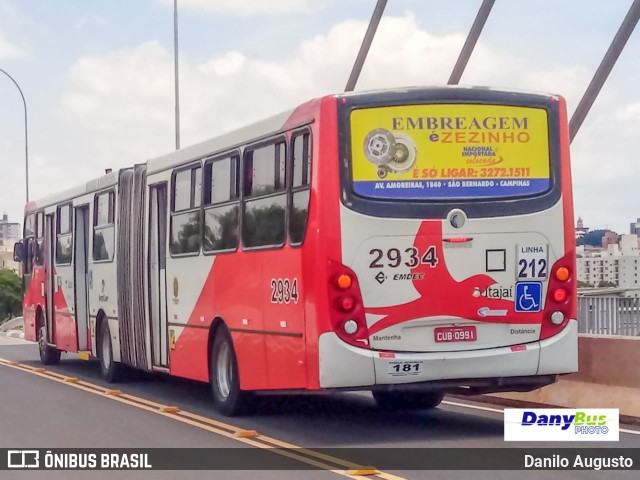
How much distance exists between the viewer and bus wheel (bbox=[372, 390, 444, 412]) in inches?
573

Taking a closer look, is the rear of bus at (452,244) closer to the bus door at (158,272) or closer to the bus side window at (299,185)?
the bus side window at (299,185)

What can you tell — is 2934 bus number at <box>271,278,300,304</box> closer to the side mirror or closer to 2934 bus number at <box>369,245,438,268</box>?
2934 bus number at <box>369,245,438,268</box>

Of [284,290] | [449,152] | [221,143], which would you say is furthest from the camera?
[221,143]

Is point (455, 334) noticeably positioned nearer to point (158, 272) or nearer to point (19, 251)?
point (158, 272)

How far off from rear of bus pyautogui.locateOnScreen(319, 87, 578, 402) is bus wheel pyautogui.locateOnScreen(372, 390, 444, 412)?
209 centimetres

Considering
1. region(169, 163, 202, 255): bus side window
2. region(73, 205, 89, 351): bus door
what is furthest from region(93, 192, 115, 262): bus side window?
region(169, 163, 202, 255): bus side window

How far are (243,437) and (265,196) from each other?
2569 mm

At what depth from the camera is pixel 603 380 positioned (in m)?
13.7

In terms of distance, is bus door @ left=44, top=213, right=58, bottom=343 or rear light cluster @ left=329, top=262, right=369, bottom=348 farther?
bus door @ left=44, top=213, right=58, bottom=343

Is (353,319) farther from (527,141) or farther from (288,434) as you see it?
(527,141)

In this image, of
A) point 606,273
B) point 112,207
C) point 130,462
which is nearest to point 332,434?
point 130,462

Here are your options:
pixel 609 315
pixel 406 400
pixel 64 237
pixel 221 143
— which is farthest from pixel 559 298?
pixel 64 237

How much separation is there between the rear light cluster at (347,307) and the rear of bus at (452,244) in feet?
0.04

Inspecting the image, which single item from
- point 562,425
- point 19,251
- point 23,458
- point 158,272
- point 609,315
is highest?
point 19,251
